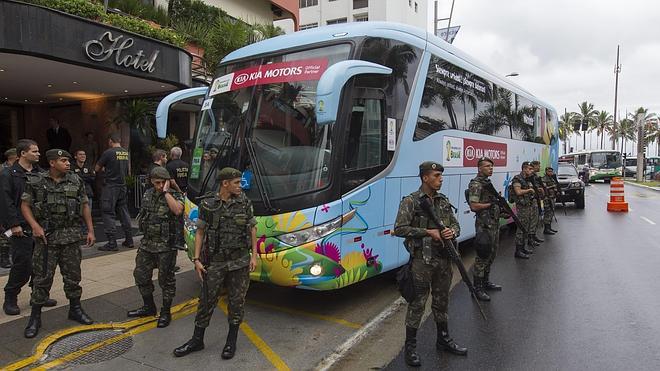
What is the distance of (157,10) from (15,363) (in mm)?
11472

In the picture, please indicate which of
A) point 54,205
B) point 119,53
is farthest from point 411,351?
point 119,53

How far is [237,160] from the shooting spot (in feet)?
16.7

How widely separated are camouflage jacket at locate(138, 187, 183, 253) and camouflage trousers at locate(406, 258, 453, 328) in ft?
8.38

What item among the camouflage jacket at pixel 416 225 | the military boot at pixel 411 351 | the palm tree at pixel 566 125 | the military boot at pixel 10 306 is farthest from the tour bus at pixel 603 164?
the palm tree at pixel 566 125

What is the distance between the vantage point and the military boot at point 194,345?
13.3 ft

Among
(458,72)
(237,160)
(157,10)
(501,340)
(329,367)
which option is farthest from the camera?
(157,10)

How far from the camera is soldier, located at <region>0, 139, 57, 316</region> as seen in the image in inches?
188

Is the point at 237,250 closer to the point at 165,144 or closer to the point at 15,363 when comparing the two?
the point at 15,363

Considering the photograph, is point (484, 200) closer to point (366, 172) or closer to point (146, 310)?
point (366, 172)

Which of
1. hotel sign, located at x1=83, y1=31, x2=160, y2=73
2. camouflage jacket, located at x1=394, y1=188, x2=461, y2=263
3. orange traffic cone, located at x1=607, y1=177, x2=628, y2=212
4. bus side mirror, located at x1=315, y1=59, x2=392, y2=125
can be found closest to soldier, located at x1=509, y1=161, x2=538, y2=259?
camouflage jacket, located at x1=394, y1=188, x2=461, y2=263

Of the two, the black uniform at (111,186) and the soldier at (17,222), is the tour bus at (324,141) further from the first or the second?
the black uniform at (111,186)

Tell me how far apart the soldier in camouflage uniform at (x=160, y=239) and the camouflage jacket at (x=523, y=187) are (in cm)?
576

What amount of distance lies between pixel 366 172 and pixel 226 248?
1.92 meters

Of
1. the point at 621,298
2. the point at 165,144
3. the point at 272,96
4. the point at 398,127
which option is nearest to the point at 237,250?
the point at 272,96
